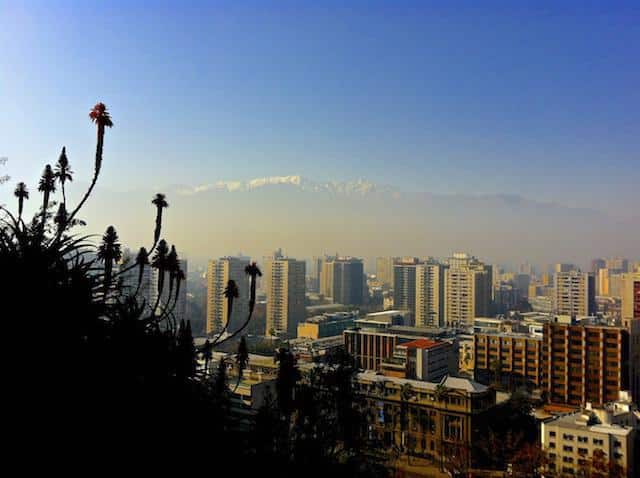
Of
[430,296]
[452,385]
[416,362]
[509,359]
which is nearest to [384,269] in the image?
[430,296]

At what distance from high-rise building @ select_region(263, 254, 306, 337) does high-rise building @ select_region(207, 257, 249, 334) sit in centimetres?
163

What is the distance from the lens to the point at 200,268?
7775 cm

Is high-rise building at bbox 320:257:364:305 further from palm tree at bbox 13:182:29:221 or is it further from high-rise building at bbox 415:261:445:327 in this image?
palm tree at bbox 13:182:29:221

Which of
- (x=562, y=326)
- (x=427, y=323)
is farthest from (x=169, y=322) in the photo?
(x=427, y=323)

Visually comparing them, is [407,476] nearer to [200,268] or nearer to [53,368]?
[53,368]

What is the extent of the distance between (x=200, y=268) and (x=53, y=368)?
77.1 m

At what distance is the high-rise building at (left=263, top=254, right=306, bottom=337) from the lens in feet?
110

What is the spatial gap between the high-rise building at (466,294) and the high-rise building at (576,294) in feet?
17.8

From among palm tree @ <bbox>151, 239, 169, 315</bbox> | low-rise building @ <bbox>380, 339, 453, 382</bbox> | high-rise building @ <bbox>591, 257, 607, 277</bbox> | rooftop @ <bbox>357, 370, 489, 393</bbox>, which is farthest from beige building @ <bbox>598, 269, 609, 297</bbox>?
palm tree @ <bbox>151, 239, 169, 315</bbox>

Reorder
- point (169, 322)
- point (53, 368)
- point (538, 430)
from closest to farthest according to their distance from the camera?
1. point (53, 368)
2. point (169, 322)
3. point (538, 430)

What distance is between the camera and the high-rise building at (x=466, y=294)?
33.9m

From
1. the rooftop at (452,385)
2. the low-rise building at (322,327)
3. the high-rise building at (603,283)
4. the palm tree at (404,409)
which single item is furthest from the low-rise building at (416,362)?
the high-rise building at (603,283)

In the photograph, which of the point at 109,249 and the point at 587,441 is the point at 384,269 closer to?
the point at 587,441

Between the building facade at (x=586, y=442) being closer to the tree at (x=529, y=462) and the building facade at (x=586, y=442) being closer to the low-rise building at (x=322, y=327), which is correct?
the tree at (x=529, y=462)
